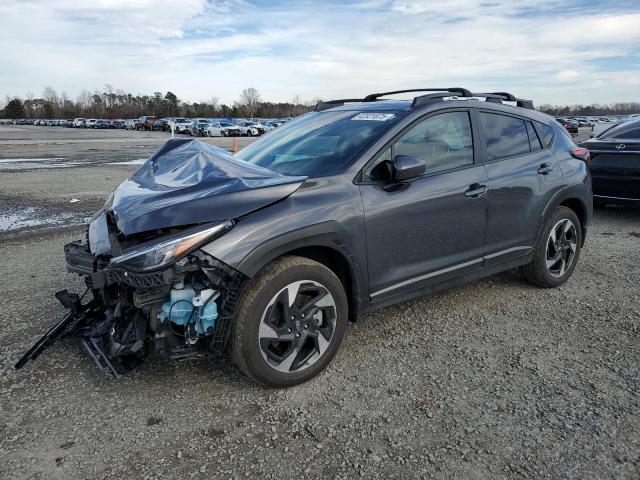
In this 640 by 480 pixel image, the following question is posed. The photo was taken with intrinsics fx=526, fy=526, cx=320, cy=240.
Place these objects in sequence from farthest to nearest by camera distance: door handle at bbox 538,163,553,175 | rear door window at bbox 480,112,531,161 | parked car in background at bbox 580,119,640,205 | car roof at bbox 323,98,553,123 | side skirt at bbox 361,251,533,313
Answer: parked car in background at bbox 580,119,640,205 < door handle at bbox 538,163,553,175 < rear door window at bbox 480,112,531,161 < car roof at bbox 323,98,553,123 < side skirt at bbox 361,251,533,313

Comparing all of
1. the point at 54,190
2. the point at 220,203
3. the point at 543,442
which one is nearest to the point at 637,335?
the point at 543,442

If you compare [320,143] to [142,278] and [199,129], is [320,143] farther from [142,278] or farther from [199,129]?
[199,129]

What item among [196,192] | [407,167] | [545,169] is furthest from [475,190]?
→ [196,192]

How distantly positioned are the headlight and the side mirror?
126 centimetres

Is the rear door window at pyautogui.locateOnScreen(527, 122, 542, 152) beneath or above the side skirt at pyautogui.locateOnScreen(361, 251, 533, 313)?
above

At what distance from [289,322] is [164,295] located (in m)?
0.74

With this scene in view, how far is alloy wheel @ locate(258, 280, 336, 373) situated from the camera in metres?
3.06

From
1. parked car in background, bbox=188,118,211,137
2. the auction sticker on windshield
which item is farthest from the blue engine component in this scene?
parked car in background, bbox=188,118,211,137

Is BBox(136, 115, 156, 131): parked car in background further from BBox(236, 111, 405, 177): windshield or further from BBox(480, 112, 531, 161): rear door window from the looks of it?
BBox(480, 112, 531, 161): rear door window

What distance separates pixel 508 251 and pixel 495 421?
1.84 meters

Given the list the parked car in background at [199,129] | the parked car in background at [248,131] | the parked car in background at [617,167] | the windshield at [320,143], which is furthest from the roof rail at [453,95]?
the parked car in background at [248,131]

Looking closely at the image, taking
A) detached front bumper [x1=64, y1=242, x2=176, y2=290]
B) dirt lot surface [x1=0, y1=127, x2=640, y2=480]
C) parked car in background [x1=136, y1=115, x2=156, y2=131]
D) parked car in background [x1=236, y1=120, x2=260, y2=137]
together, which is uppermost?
parked car in background [x1=136, y1=115, x2=156, y2=131]

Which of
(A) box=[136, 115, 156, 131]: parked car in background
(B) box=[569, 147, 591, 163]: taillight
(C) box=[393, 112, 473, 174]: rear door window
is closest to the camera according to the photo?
(C) box=[393, 112, 473, 174]: rear door window

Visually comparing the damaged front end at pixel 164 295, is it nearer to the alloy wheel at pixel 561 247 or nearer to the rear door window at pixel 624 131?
the alloy wheel at pixel 561 247
